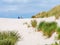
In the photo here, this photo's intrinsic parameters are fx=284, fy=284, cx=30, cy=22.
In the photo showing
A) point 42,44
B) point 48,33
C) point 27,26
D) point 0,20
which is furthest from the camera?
point 0,20

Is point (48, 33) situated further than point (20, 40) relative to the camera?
Yes

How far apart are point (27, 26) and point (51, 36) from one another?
6.87 meters

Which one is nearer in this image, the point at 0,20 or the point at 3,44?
the point at 3,44

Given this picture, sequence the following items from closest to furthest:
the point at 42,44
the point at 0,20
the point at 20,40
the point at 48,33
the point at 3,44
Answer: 1. the point at 3,44
2. the point at 42,44
3. the point at 20,40
4. the point at 48,33
5. the point at 0,20

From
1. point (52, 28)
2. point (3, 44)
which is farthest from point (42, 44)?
Result: point (52, 28)

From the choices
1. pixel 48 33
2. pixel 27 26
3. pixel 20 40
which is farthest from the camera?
pixel 27 26

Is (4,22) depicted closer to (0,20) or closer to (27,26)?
(0,20)

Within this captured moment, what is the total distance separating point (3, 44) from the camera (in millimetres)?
11180

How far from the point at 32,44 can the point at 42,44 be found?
0.47m

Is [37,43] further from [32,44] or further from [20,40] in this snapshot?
[20,40]

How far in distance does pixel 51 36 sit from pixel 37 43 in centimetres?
188

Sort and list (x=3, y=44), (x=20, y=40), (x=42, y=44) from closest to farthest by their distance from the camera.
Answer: (x=3, y=44), (x=42, y=44), (x=20, y=40)

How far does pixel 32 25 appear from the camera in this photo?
21.2 m

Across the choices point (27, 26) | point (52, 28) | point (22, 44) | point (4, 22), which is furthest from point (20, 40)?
point (4, 22)
